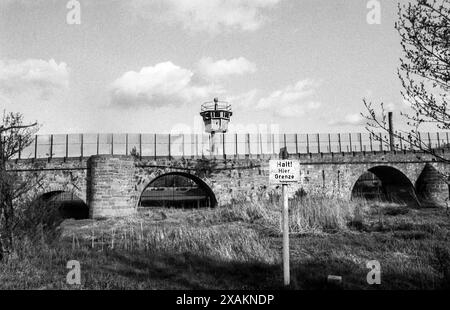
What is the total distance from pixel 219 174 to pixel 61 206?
942 cm

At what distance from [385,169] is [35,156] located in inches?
939

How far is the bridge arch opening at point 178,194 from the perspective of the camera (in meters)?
22.9

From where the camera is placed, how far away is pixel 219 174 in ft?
72.9

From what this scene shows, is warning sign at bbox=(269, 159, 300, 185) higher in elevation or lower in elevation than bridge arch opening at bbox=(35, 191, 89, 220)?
higher

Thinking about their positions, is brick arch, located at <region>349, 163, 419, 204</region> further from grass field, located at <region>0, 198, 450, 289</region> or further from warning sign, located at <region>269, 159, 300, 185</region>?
warning sign, located at <region>269, 159, 300, 185</region>

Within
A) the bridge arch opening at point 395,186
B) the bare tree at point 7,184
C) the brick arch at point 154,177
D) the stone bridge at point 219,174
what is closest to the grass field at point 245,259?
the bare tree at point 7,184

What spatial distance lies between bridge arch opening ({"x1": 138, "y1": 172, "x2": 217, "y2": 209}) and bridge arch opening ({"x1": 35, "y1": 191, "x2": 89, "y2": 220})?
4207 mm

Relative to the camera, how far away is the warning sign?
5531 mm

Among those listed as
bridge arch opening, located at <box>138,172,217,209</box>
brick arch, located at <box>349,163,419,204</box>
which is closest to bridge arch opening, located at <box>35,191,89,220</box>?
bridge arch opening, located at <box>138,172,217,209</box>

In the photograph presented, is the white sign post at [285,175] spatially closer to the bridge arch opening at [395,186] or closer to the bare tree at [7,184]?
the bare tree at [7,184]

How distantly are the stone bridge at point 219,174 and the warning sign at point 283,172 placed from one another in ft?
44.8

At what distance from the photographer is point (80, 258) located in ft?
26.1

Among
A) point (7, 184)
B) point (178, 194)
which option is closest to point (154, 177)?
point (7, 184)

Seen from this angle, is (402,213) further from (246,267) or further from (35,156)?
(35,156)
